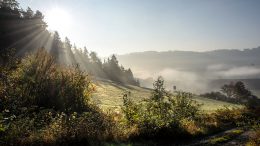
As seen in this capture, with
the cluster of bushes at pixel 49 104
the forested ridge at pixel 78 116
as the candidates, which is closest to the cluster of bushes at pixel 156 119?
the forested ridge at pixel 78 116

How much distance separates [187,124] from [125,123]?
5657 mm

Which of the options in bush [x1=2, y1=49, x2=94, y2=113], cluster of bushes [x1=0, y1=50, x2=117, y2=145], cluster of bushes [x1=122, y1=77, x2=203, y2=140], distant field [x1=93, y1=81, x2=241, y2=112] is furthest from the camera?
distant field [x1=93, y1=81, x2=241, y2=112]

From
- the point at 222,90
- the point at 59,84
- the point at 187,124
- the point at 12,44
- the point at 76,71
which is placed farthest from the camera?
the point at 222,90

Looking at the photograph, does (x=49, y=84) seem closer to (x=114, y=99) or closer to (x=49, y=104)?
(x=49, y=104)

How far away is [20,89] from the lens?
880 inches

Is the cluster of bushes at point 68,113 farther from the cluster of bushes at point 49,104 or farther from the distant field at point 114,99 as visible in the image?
the distant field at point 114,99

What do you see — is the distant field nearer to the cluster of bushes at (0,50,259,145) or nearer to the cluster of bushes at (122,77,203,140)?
the cluster of bushes at (0,50,259,145)

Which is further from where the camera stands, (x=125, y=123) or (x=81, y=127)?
(x=125, y=123)

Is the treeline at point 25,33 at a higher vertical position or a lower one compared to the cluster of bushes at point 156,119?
higher

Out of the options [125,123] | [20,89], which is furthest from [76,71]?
[125,123]

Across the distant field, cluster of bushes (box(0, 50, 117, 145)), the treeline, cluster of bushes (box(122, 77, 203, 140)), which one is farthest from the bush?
the treeline

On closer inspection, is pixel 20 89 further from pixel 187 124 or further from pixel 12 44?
pixel 12 44

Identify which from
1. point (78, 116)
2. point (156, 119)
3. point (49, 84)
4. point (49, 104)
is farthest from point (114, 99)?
point (156, 119)

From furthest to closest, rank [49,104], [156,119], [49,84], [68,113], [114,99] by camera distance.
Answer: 1. [114,99]
2. [49,84]
3. [49,104]
4. [68,113]
5. [156,119]
